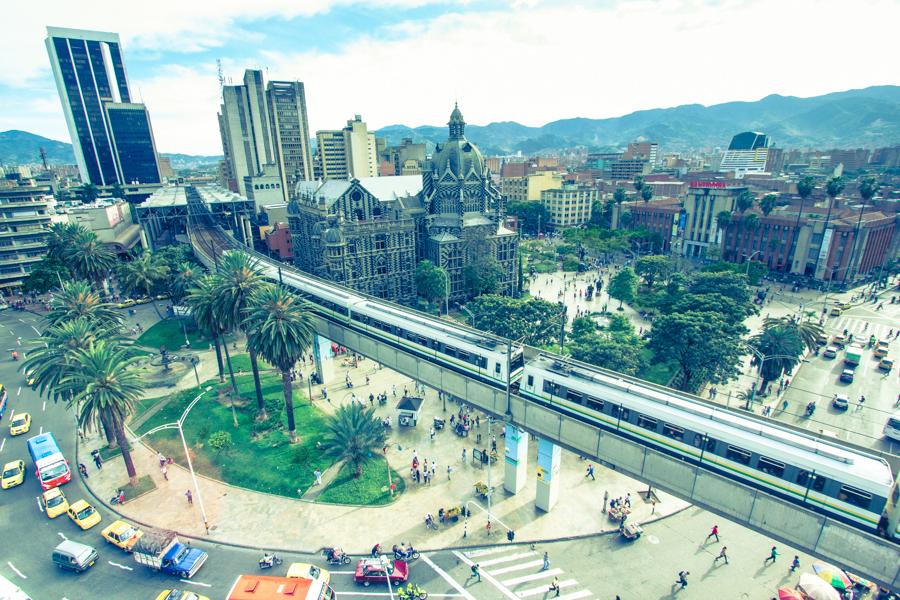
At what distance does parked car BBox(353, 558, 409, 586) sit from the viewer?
105 ft

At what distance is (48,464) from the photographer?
41.5 m

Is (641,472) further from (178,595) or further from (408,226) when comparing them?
(408,226)

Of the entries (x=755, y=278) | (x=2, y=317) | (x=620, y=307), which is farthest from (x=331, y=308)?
(x=755, y=278)

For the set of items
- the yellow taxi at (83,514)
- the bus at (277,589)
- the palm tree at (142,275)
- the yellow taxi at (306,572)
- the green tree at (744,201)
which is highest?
the green tree at (744,201)

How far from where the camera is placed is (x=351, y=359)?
2709 inches

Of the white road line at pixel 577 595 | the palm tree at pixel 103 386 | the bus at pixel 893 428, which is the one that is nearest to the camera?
the white road line at pixel 577 595

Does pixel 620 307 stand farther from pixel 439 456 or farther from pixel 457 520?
pixel 457 520

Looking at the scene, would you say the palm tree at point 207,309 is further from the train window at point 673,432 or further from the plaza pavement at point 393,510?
the train window at point 673,432

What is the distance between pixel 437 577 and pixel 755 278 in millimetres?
A: 93063

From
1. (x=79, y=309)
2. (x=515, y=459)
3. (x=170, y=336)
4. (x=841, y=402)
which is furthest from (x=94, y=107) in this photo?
(x=841, y=402)

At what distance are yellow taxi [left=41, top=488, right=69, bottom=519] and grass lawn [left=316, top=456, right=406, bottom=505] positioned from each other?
71.7 ft

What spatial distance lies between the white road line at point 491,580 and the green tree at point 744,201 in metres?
114

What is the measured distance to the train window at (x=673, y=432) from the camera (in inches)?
1144

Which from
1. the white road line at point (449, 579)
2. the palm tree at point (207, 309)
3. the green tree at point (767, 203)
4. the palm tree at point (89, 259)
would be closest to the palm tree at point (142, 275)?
the palm tree at point (89, 259)
